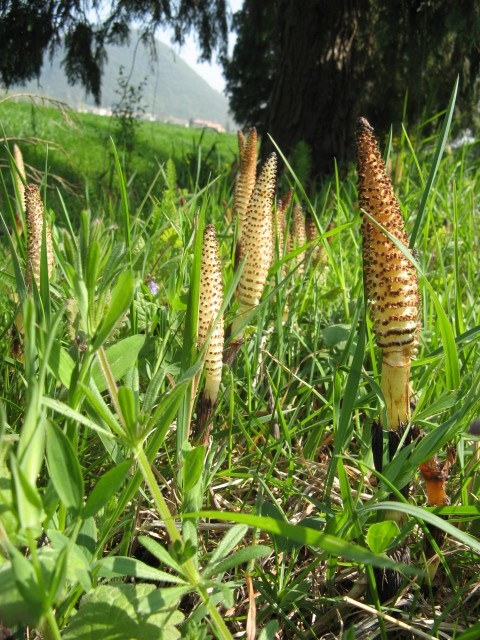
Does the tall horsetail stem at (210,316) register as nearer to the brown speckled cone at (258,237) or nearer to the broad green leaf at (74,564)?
the brown speckled cone at (258,237)

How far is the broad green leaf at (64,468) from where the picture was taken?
2.26 ft

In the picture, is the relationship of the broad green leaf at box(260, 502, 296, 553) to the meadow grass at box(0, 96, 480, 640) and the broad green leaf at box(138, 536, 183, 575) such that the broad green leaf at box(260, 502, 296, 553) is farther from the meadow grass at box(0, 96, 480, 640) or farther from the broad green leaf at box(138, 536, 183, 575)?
the broad green leaf at box(138, 536, 183, 575)

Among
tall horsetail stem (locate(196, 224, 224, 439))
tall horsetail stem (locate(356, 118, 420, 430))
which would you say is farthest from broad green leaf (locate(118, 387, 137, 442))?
tall horsetail stem (locate(356, 118, 420, 430))

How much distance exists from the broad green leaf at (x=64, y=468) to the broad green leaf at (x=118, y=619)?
15 cm

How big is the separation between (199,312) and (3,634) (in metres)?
0.56

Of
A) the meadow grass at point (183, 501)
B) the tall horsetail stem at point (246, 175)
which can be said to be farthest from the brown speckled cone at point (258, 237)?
the tall horsetail stem at point (246, 175)

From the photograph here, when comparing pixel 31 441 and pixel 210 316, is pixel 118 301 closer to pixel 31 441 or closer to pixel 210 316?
pixel 31 441

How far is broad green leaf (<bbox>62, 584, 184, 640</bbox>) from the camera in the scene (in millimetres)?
787

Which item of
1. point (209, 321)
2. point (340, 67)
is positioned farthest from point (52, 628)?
point (340, 67)

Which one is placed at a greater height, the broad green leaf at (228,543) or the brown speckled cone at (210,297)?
the brown speckled cone at (210,297)

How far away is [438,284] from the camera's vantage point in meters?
2.17

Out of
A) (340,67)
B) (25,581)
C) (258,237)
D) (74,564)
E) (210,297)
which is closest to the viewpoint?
(25,581)

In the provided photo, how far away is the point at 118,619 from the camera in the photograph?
79cm

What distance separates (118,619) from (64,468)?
229 millimetres
